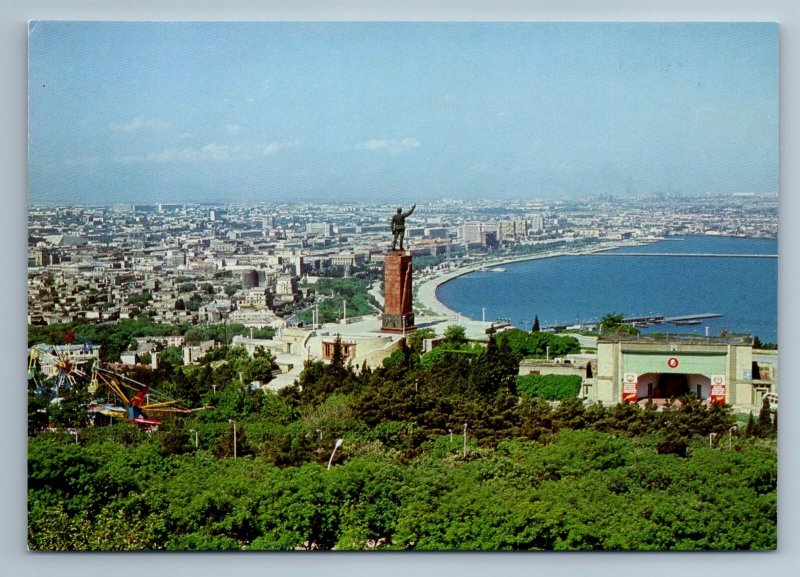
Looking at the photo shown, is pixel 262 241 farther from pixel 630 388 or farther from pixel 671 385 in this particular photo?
pixel 671 385

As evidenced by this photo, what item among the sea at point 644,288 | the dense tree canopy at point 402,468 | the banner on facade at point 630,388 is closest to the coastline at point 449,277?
the sea at point 644,288

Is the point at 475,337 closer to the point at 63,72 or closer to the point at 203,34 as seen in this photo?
the point at 203,34

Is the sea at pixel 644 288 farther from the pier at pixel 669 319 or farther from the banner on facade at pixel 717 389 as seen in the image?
the banner on facade at pixel 717 389

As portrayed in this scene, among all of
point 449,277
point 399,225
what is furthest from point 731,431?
point 399,225

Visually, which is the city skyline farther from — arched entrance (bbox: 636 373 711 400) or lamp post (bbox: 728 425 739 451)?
lamp post (bbox: 728 425 739 451)

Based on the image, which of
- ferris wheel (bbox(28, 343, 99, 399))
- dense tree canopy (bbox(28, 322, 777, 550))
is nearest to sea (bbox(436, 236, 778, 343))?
dense tree canopy (bbox(28, 322, 777, 550))
